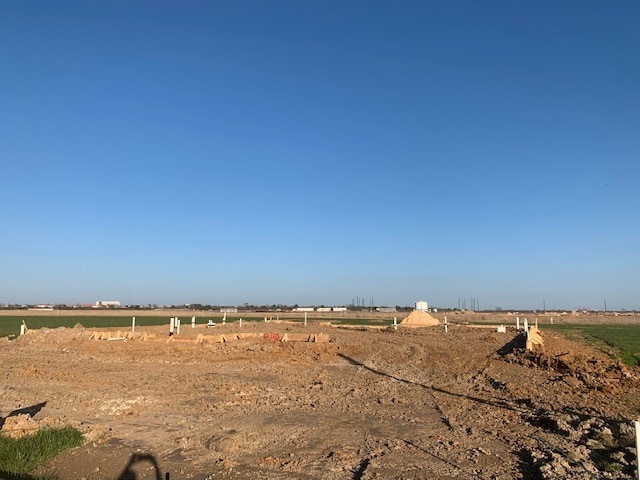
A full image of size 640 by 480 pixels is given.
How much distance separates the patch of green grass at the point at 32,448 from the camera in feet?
28.1

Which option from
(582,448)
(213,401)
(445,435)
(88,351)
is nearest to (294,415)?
(213,401)

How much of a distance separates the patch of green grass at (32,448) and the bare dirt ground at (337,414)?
0.89 feet

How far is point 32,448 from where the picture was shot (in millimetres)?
9492

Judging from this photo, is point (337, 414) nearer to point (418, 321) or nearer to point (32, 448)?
point (32, 448)

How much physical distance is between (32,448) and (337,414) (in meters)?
6.85

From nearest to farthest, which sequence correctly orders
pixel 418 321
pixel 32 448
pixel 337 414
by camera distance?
1. pixel 32 448
2. pixel 337 414
3. pixel 418 321

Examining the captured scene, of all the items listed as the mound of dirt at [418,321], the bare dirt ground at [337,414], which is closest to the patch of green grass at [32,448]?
the bare dirt ground at [337,414]

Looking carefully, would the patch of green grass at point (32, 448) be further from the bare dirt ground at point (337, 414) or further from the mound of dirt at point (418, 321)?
the mound of dirt at point (418, 321)

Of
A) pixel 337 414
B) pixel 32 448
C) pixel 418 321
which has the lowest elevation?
pixel 337 414

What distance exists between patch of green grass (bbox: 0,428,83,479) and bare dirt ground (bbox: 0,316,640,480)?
10.7 inches

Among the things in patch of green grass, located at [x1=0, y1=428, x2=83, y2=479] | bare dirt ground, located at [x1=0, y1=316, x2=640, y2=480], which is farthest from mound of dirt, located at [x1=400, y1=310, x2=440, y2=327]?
patch of green grass, located at [x1=0, y1=428, x2=83, y2=479]

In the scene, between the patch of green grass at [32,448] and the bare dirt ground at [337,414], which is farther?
the bare dirt ground at [337,414]

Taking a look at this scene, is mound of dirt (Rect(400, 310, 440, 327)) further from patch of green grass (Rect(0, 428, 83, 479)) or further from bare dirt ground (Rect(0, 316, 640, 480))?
patch of green grass (Rect(0, 428, 83, 479))

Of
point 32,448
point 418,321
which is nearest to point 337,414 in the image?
point 32,448
